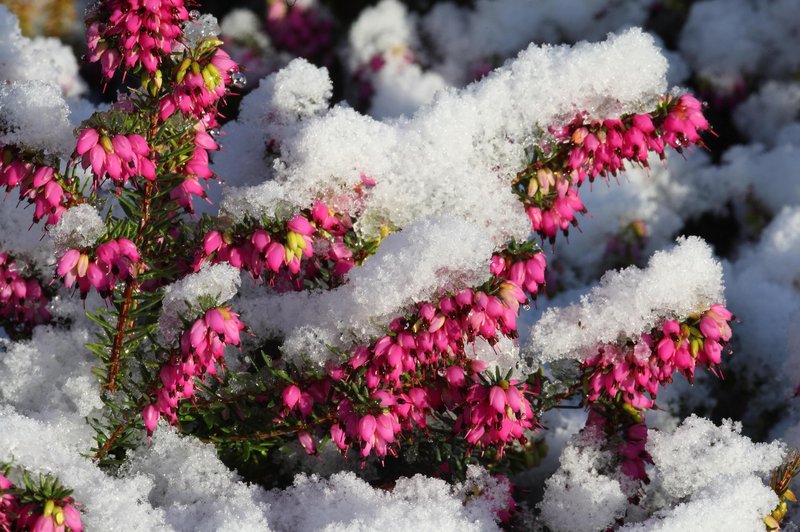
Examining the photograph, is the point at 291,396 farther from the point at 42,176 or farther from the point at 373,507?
the point at 42,176

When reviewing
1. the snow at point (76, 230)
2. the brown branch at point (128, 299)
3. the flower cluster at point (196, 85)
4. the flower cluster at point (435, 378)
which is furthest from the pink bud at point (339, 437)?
the flower cluster at point (196, 85)

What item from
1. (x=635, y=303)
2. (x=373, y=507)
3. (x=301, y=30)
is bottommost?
(x=373, y=507)

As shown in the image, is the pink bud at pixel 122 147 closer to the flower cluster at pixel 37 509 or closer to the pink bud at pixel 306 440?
the flower cluster at pixel 37 509

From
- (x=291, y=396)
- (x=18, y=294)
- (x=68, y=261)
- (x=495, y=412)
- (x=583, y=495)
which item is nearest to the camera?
(x=68, y=261)

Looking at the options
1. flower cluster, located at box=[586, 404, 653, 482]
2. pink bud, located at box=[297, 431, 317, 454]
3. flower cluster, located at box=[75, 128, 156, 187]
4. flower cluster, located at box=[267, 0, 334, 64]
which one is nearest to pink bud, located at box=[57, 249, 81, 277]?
flower cluster, located at box=[75, 128, 156, 187]

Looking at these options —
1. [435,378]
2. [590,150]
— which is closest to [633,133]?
[590,150]

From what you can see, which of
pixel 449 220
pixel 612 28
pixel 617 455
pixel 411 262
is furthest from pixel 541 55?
pixel 612 28

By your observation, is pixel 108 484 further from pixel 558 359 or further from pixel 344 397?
pixel 558 359
